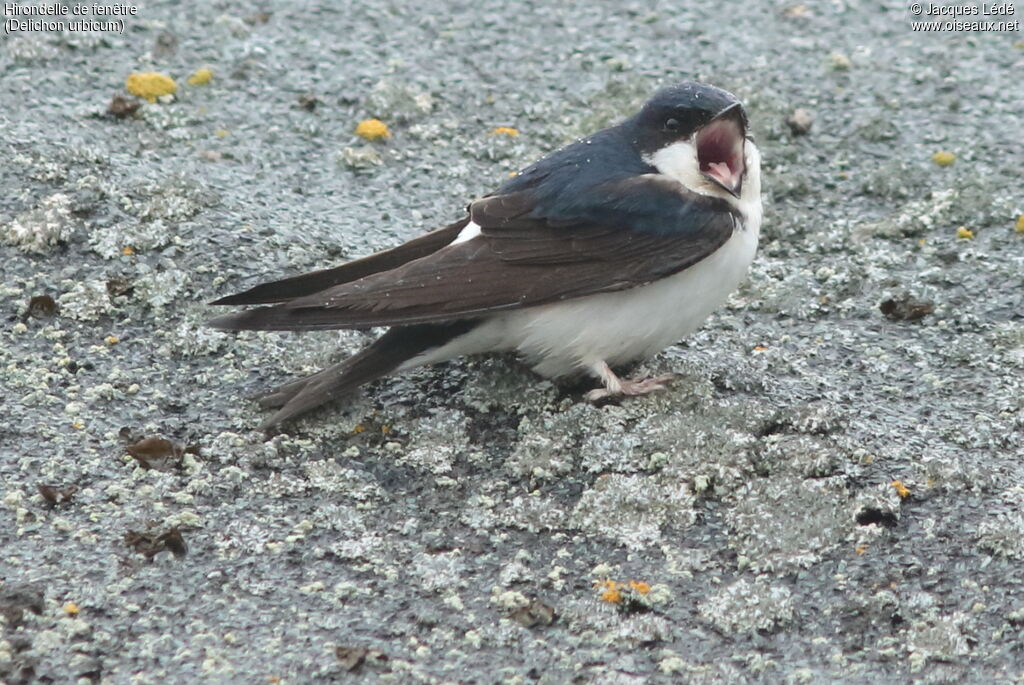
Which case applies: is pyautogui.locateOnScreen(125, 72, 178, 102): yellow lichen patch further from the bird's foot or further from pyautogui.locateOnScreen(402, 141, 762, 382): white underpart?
the bird's foot

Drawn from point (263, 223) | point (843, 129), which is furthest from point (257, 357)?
point (843, 129)

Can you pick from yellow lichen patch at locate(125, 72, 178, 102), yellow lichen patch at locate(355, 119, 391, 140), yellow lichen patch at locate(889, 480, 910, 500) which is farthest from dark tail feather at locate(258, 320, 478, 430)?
yellow lichen patch at locate(125, 72, 178, 102)

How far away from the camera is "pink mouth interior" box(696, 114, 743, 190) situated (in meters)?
3.29

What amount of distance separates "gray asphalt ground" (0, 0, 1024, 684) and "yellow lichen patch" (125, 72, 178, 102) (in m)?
0.06

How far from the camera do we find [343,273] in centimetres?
322

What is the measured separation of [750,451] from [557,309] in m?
0.54

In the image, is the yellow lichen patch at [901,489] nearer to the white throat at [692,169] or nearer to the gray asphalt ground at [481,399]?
A: the gray asphalt ground at [481,399]

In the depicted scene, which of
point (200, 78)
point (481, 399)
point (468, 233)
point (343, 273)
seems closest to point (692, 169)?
point (468, 233)

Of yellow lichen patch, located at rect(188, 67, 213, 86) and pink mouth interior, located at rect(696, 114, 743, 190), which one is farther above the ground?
pink mouth interior, located at rect(696, 114, 743, 190)

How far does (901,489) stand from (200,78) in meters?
2.61

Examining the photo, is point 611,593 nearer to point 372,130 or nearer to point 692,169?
point 692,169

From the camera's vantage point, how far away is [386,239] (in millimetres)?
3832

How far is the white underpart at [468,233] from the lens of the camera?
3270 millimetres

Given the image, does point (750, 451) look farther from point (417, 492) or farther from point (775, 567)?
point (417, 492)
